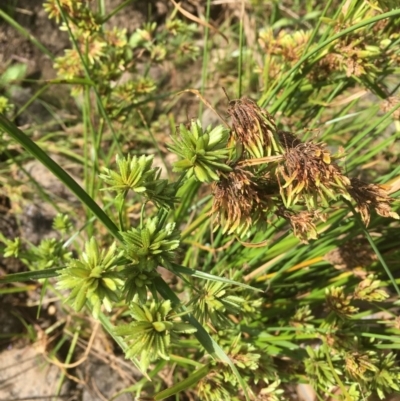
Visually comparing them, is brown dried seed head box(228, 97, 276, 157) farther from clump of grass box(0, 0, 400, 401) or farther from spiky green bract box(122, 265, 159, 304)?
spiky green bract box(122, 265, 159, 304)

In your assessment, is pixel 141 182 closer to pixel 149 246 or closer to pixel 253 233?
pixel 149 246

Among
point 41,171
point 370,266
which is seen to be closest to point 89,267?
point 370,266

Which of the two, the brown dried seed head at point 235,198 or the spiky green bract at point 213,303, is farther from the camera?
the spiky green bract at point 213,303

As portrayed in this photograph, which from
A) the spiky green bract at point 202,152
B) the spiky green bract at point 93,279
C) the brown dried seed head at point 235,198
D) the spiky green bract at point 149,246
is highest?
the spiky green bract at point 202,152

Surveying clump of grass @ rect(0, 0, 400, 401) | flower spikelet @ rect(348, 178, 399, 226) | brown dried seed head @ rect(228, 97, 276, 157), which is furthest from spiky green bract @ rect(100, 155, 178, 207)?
flower spikelet @ rect(348, 178, 399, 226)

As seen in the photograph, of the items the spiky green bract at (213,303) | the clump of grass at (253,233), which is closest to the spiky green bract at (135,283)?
the clump of grass at (253,233)

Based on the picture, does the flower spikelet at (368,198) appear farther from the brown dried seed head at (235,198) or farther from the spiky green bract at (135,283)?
the spiky green bract at (135,283)

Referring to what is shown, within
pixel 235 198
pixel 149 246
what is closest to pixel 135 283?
pixel 149 246
